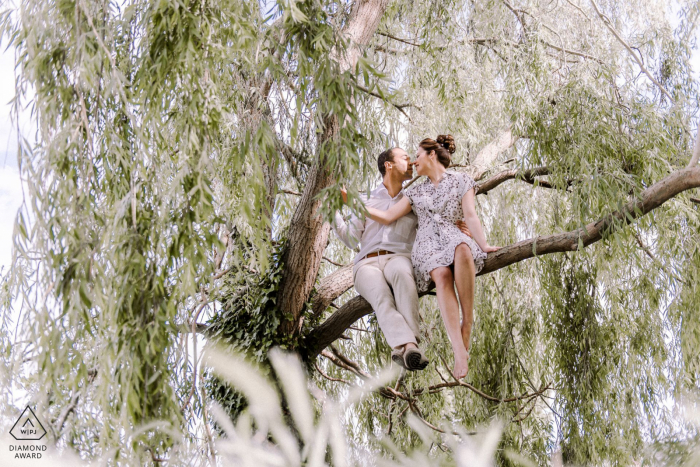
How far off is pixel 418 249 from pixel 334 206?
1.12 metres

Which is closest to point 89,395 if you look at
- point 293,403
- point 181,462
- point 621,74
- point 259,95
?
point 181,462

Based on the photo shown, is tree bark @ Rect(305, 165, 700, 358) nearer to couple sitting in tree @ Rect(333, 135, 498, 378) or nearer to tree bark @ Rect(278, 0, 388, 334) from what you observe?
couple sitting in tree @ Rect(333, 135, 498, 378)

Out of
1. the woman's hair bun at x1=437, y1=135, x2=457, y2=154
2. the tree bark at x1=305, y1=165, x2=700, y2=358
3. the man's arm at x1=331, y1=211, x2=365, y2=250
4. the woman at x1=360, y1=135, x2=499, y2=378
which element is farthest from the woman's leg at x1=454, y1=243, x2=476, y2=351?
the woman's hair bun at x1=437, y1=135, x2=457, y2=154

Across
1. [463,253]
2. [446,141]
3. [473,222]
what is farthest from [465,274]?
[446,141]

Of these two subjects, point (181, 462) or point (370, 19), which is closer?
point (181, 462)

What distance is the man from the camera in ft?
10.3

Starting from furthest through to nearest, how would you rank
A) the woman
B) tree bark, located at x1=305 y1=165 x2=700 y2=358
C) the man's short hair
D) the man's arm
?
the man's short hair < the man's arm < the woman < tree bark, located at x1=305 y1=165 x2=700 y2=358

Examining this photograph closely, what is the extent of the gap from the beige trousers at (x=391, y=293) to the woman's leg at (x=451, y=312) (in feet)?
0.37

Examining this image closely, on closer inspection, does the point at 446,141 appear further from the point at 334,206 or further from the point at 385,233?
the point at 334,206

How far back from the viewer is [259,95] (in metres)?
3.36

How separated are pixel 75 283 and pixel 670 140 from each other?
3.01 metres

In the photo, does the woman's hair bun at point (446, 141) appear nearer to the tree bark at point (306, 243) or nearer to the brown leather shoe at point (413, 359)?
the tree bark at point (306, 243)

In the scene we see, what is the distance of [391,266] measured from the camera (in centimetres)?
340

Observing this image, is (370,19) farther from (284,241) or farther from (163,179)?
(163,179)
